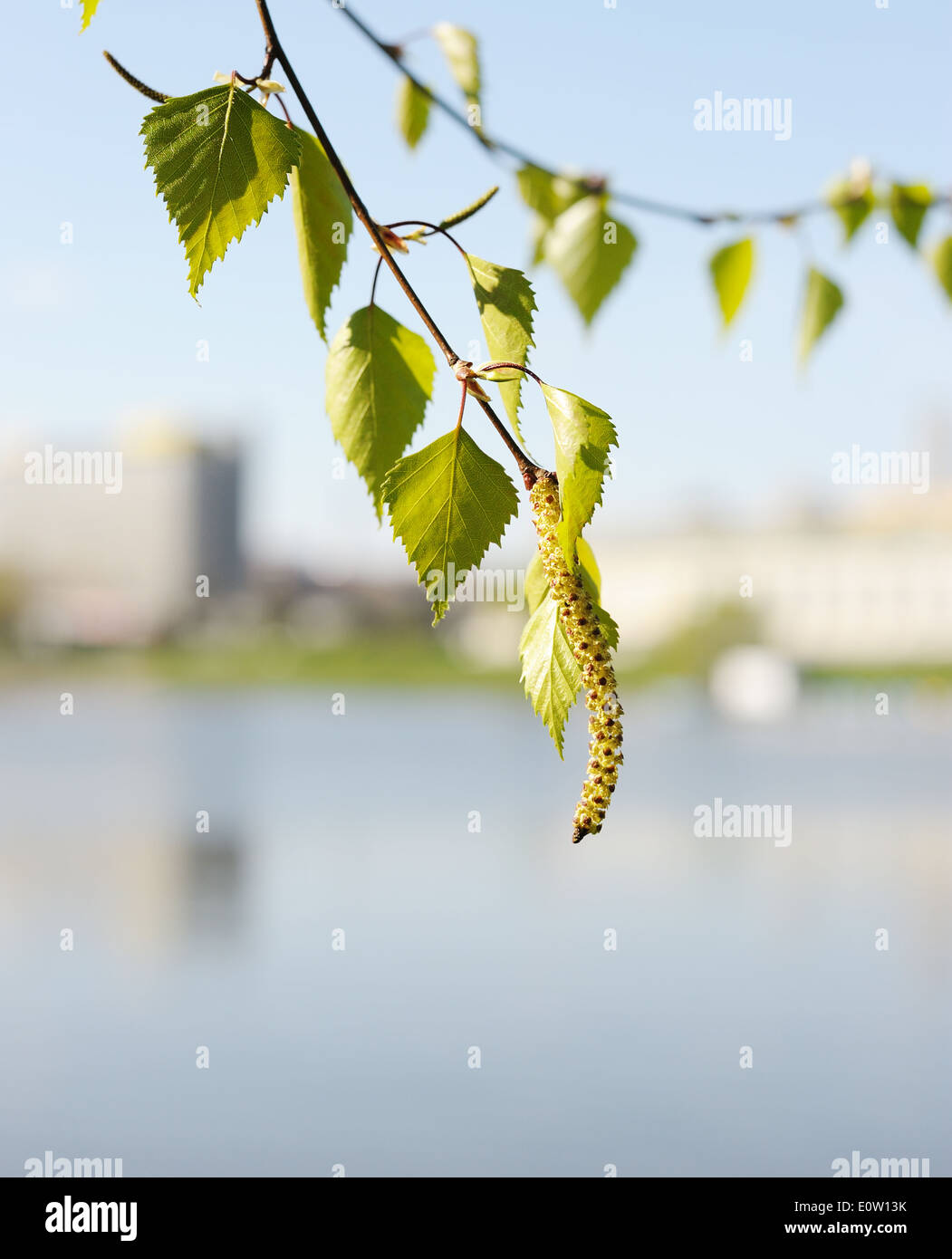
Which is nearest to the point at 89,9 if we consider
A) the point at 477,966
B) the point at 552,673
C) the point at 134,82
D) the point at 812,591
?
the point at 134,82

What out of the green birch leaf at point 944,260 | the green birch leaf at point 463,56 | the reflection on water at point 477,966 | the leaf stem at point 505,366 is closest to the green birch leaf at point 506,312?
the leaf stem at point 505,366

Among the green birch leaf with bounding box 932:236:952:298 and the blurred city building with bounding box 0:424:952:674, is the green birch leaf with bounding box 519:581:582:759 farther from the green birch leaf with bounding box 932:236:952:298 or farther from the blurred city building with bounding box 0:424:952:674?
the blurred city building with bounding box 0:424:952:674

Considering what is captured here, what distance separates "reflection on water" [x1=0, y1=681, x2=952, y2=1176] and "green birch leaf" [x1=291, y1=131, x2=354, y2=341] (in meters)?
6.78

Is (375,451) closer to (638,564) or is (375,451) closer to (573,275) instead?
(573,275)

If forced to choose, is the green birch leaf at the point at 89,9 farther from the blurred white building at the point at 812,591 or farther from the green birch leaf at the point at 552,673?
the blurred white building at the point at 812,591

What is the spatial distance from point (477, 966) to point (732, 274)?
33.0ft

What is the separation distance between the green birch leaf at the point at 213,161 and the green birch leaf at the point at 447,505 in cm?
4

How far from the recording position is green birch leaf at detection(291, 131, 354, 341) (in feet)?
0.72

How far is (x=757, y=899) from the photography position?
37.0ft

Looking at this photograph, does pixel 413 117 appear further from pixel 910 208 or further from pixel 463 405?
pixel 463 405

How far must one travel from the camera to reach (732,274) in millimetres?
461

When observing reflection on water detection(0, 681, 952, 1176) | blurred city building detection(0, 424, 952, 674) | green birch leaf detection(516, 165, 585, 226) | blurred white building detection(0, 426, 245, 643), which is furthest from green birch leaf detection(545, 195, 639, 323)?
blurred white building detection(0, 426, 245, 643)

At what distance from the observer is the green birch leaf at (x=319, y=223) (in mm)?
218
